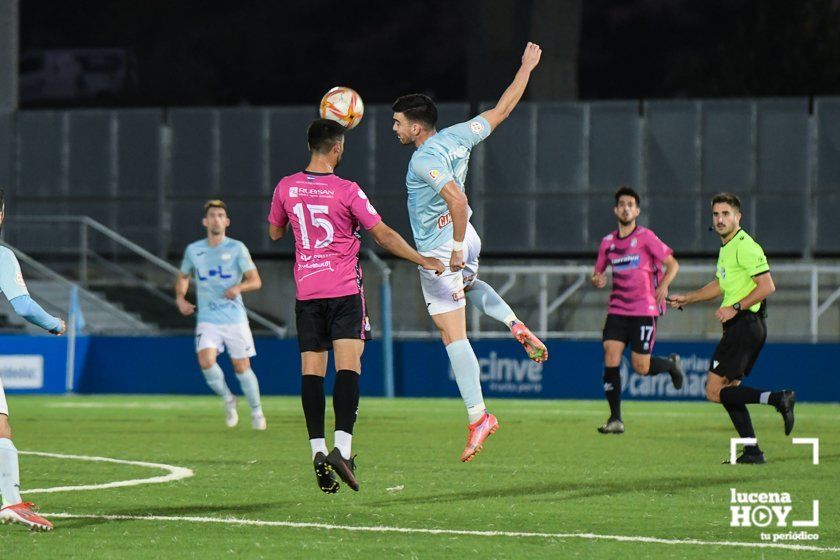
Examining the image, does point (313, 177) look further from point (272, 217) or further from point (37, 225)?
point (37, 225)

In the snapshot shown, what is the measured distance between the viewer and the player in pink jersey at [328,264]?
34.0 feet

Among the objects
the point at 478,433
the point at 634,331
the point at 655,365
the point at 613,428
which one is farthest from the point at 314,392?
the point at 655,365

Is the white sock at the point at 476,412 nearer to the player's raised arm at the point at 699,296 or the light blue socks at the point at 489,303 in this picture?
the light blue socks at the point at 489,303

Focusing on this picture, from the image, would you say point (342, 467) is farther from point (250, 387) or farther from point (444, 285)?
point (250, 387)

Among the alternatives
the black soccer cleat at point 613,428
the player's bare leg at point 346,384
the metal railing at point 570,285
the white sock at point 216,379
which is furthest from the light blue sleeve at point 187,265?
the metal railing at point 570,285

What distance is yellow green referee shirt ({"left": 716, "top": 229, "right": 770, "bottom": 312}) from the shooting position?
510 inches

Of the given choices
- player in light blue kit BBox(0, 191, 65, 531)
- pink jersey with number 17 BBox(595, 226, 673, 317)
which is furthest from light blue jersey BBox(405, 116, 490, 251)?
pink jersey with number 17 BBox(595, 226, 673, 317)

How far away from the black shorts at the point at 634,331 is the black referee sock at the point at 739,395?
3.20 meters

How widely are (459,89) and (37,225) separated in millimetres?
31381

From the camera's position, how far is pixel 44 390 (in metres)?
24.8

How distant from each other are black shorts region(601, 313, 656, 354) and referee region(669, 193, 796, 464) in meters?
3.15

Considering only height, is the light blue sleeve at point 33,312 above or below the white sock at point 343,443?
above

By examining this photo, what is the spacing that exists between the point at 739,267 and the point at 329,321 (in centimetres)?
393

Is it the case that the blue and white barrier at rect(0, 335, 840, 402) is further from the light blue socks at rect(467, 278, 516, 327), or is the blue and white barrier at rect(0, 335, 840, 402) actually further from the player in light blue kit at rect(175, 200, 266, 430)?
the light blue socks at rect(467, 278, 516, 327)
